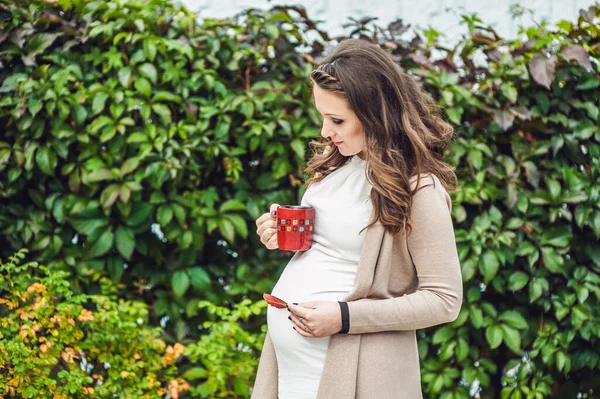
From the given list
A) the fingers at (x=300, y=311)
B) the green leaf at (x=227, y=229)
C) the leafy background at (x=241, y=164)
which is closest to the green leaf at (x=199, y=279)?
the leafy background at (x=241, y=164)

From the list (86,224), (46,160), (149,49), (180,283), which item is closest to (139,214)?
(86,224)

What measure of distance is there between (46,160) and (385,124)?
6.27 ft

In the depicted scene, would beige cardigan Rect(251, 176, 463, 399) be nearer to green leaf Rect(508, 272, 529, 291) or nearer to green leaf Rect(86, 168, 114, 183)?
green leaf Rect(508, 272, 529, 291)

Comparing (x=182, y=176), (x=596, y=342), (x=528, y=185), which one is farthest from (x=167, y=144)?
(x=596, y=342)

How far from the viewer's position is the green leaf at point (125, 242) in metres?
3.23

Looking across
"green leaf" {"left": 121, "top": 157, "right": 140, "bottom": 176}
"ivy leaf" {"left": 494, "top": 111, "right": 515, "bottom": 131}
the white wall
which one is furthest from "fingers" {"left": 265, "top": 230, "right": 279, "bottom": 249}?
the white wall

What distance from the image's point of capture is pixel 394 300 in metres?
1.76

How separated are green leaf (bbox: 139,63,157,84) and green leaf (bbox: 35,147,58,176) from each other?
0.52 metres

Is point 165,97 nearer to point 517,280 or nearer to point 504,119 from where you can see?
point 504,119

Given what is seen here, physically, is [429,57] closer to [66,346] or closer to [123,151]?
[123,151]

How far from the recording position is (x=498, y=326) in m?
3.22

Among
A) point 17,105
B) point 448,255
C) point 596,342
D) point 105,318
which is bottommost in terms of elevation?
point 596,342

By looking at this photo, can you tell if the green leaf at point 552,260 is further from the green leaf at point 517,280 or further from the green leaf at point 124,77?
the green leaf at point 124,77

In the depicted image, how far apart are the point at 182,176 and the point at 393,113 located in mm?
1636
